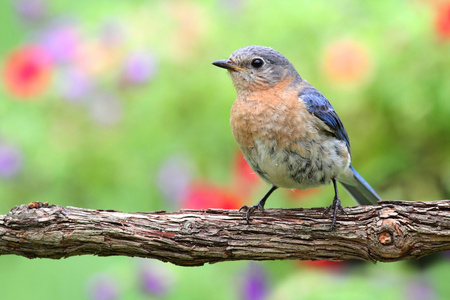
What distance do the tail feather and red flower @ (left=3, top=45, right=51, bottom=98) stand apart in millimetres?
1837

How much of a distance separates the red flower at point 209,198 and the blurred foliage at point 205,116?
1cm

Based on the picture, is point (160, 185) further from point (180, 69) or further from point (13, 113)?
point (13, 113)

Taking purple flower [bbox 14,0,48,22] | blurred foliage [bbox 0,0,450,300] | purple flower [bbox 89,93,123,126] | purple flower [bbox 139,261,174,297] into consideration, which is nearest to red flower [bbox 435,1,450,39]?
blurred foliage [bbox 0,0,450,300]

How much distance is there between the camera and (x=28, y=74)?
4.16 meters

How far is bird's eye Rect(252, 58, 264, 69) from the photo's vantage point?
11.3ft

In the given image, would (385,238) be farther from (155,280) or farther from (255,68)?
(155,280)

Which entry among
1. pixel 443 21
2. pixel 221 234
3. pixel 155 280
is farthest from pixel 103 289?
pixel 443 21

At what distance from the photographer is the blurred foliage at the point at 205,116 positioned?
375 cm

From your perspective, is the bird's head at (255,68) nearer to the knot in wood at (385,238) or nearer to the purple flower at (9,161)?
the knot in wood at (385,238)

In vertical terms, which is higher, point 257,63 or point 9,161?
point 257,63

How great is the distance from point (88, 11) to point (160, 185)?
1.33 meters

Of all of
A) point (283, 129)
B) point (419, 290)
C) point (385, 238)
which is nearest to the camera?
point (385, 238)

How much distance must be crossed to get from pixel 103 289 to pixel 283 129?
1523 mm

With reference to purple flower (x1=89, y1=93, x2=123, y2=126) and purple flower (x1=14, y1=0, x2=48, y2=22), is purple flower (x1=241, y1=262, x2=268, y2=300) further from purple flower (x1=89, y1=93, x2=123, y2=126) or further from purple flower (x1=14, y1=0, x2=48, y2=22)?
purple flower (x1=14, y1=0, x2=48, y2=22)
